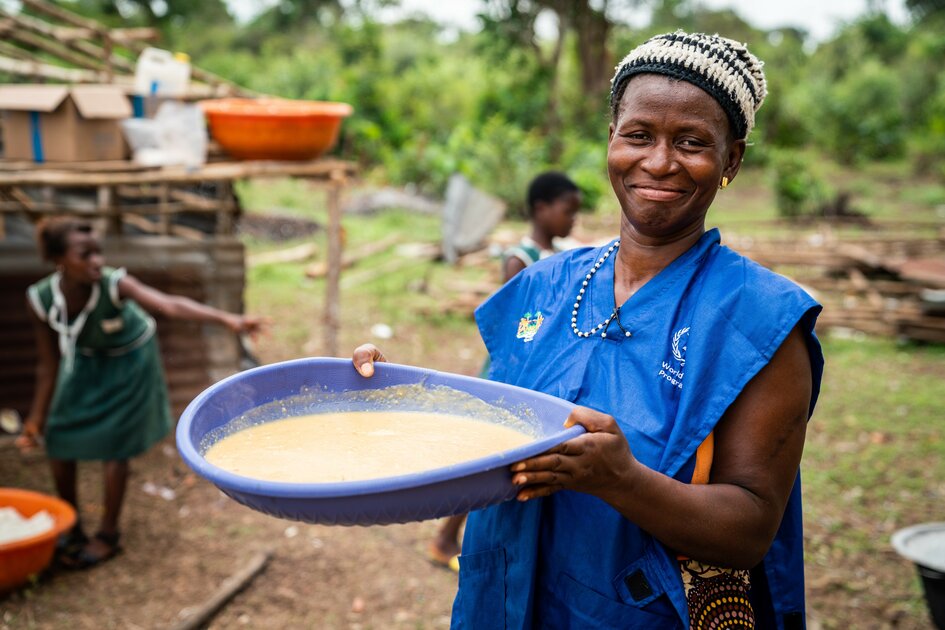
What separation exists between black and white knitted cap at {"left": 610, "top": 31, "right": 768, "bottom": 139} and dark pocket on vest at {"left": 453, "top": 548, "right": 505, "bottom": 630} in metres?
0.90

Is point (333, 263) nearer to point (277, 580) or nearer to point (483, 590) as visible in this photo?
point (277, 580)

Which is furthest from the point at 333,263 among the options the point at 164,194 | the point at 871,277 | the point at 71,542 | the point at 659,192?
the point at 871,277

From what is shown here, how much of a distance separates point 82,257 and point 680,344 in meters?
3.36

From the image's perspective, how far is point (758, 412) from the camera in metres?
1.27

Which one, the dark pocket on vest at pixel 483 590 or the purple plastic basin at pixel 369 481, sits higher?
the purple plastic basin at pixel 369 481

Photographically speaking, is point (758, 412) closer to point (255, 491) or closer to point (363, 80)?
point (255, 491)

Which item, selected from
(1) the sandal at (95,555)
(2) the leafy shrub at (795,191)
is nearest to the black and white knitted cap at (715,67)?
(1) the sandal at (95,555)

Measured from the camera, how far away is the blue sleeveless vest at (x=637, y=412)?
1.28 metres

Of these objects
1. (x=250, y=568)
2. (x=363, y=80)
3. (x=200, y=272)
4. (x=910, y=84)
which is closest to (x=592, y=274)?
(x=250, y=568)

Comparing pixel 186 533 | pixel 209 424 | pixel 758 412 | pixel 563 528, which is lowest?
pixel 186 533

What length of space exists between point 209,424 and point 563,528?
2.15 ft

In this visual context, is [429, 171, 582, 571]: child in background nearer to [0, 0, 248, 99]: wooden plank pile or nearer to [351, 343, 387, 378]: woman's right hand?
[351, 343, 387, 378]: woman's right hand

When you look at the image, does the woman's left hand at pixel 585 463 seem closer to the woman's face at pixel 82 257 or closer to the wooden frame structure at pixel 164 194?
the woman's face at pixel 82 257

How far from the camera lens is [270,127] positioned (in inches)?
187
